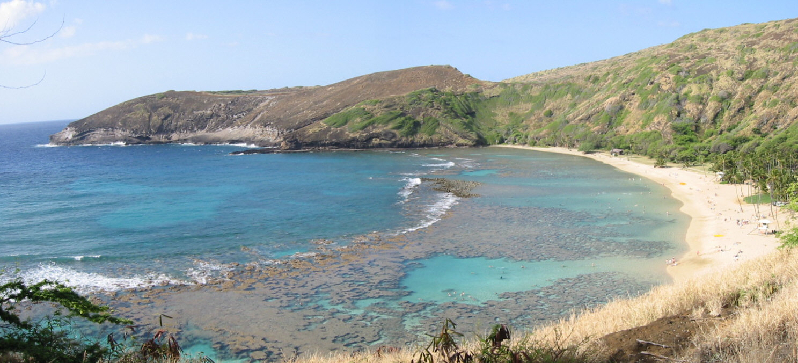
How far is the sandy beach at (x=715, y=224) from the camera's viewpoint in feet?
94.4

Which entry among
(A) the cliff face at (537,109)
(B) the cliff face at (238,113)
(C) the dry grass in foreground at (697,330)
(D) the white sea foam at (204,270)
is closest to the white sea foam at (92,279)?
(D) the white sea foam at (204,270)

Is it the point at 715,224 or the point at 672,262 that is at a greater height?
the point at 715,224

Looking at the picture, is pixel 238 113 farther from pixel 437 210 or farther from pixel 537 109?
pixel 437 210

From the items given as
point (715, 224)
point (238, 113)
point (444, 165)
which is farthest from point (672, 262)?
point (238, 113)

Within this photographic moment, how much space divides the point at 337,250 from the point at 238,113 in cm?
13113

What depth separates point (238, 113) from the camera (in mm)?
154875

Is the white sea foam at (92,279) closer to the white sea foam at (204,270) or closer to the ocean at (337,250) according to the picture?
the ocean at (337,250)

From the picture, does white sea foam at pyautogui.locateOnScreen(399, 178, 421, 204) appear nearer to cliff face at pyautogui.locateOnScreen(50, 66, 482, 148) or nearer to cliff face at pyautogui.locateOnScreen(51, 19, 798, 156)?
cliff face at pyautogui.locateOnScreen(51, 19, 798, 156)

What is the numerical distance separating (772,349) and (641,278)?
64.8 ft

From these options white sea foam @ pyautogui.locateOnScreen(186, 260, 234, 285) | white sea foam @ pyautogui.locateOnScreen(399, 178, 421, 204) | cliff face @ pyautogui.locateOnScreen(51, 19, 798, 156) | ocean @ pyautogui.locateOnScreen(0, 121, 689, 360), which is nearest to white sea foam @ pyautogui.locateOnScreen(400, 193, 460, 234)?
ocean @ pyautogui.locateOnScreen(0, 121, 689, 360)

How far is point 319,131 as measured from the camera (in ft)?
411

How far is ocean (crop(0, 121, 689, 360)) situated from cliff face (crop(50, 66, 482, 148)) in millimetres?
75092

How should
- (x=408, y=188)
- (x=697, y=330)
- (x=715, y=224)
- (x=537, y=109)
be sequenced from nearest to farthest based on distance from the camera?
(x=697, y=330)
(x=715, y=224)
(x=408, y=188)
(x=537, y=109)

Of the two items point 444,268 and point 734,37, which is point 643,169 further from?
point 734,37
